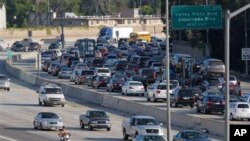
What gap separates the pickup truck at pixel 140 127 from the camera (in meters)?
52.0

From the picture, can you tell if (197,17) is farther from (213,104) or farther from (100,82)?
(100,82)

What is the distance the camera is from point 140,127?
52250 millimetres

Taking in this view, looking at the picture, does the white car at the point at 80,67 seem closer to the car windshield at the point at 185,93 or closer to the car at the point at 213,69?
the car at the point at 213,69

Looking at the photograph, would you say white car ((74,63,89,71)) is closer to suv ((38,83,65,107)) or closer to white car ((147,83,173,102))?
suv ((38,83,65,107))

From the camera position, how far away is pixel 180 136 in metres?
47.1

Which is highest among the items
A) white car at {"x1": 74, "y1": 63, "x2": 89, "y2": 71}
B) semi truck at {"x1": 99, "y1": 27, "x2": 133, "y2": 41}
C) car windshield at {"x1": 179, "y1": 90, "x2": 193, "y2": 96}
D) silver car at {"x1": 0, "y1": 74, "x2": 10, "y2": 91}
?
semi truck at {"x1": 99, "y1": 27, "x2": 133, "y2": 41}

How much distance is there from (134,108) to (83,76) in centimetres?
2177

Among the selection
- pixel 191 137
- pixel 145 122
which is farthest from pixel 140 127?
pixel 191 137

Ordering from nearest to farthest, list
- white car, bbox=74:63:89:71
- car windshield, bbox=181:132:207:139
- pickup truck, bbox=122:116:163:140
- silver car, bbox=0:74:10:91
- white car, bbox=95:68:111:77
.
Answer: car windshield, bbox=181:132:207:139 → pickup truck, bbox=122:116:163:140 → silver car, bbox=0:74:10:91 → white car, bbox=95:68:111:77 → white car, bbox=74:63:89:71

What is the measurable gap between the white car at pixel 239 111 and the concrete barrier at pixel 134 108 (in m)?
2.22

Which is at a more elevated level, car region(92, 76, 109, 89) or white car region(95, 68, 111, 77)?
white car region(95, 68, 111, 77)

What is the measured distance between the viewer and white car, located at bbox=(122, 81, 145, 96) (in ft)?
255

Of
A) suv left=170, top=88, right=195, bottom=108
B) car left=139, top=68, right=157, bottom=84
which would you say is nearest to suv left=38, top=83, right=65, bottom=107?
suv left=170, top=88, right=195, bottom=108

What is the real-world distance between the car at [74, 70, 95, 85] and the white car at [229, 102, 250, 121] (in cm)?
3148
